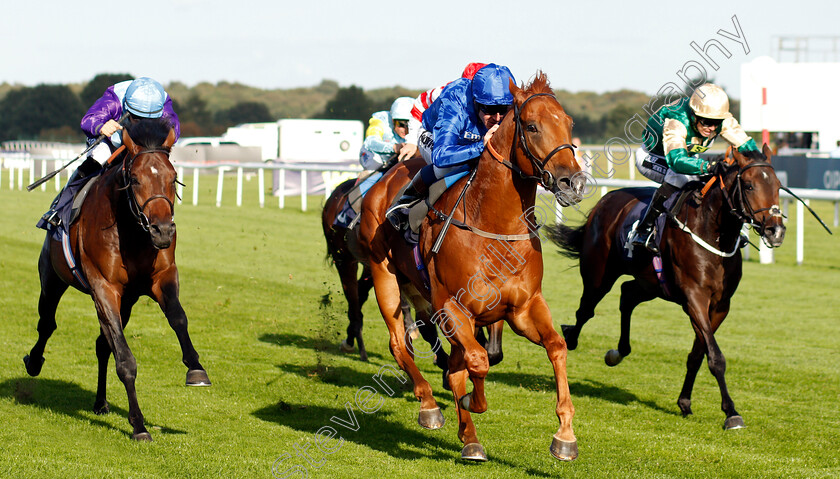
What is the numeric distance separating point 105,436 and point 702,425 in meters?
3.44

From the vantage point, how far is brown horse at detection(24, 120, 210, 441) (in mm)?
4867

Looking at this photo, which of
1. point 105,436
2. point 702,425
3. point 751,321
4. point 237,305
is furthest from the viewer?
point 237,305

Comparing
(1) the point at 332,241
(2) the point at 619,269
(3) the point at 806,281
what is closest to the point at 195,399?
(1) the point at 332,241

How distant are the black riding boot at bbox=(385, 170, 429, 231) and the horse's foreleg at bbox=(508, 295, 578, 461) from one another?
3.34 ft

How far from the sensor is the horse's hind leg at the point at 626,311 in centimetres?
670

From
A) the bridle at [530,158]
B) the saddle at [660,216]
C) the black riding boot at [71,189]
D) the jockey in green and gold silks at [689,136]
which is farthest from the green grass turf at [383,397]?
the bridle at [530,158]

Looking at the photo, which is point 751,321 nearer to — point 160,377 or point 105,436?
point 160,377

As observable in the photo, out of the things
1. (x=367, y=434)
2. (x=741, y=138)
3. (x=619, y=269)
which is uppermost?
(x=741, y=138)

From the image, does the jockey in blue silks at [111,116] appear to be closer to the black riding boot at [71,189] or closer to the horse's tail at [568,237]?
the black riding boot at [71,189]

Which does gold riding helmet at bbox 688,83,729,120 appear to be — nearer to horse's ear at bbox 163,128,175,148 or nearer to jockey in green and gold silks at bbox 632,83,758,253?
jockey in green and gold silks at bbox 632,83,758,253

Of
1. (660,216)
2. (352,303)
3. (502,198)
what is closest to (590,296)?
(660,216)

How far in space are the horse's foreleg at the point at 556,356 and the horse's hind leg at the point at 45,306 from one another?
125 inches

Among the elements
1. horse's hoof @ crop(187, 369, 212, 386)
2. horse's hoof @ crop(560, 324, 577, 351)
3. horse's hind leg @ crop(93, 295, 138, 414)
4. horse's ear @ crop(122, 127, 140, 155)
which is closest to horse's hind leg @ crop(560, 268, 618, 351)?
horse's hoof @ crop(560, 324, 577, 351)

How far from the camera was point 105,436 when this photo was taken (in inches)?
203
